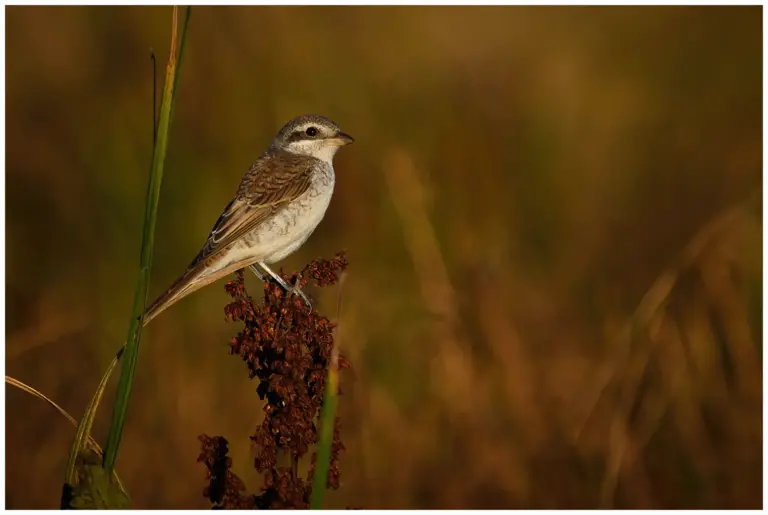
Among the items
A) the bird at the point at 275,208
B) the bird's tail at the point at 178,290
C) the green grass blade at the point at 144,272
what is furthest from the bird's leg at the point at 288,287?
the green grass blade at the point at 144,272

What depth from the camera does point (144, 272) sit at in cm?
256

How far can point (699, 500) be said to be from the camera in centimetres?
546

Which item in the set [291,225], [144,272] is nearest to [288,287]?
[291,225]

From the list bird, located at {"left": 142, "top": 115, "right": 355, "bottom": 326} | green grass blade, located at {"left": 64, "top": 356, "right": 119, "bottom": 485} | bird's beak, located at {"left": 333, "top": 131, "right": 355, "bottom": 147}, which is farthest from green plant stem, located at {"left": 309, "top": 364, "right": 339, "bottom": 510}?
bird's beak, located at {"left": 333, "top": 131, "right": 355, "bottom": 147}

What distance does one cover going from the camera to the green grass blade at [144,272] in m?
2.52

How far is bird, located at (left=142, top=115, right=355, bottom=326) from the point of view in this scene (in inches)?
171

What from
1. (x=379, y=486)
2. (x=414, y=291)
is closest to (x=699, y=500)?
(x=379, y=486)

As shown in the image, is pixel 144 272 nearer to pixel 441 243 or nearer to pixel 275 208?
pixel 275 208

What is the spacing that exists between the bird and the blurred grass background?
1.86ft

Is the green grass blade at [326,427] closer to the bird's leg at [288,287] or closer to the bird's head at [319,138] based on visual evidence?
the bird's leg at [288,287]

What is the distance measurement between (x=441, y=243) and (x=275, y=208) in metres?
2.84

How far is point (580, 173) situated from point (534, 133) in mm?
600

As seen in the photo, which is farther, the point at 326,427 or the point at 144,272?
the point at 144,272

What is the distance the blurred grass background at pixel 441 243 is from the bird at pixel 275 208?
568mm
